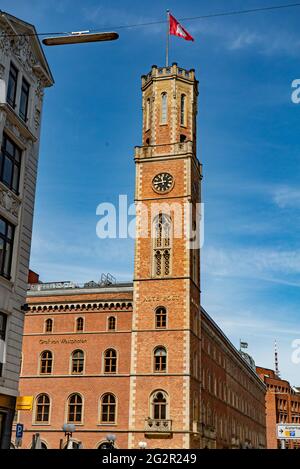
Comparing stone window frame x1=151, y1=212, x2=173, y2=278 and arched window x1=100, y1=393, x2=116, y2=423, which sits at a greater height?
stone window frame x1=151, y1=212, x2=173, y2=278

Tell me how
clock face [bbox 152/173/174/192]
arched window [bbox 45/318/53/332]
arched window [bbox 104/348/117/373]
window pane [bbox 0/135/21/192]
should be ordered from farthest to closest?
clock face [bbox 152/173/174/192], arched window [bbox 45/318/53/332], arched window [bbox 104/348/117/373], window pane [bbox 0/135/21/192]

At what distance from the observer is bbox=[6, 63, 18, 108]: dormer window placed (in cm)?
2600

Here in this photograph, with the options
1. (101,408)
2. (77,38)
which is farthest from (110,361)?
(77,38)

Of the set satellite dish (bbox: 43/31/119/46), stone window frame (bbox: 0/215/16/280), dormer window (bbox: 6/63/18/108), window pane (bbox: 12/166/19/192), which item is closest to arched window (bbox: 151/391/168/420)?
stone window frame (bbox: 0/215/16/280)

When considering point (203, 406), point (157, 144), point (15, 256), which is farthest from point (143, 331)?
point (15, 256)

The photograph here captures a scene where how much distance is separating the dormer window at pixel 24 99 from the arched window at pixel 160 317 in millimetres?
29541

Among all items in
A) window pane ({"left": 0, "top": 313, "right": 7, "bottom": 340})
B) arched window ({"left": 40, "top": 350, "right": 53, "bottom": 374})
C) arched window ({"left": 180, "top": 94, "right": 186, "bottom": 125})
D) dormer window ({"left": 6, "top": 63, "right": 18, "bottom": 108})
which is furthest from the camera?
arched window ({"left": 180, "top": 94, "right": 186, "bottom": 125})

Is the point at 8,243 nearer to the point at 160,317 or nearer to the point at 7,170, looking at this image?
the point at 7,170

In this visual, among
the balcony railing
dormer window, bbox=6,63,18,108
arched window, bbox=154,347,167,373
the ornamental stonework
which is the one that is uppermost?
dormer window, bbox=6,63,18,108

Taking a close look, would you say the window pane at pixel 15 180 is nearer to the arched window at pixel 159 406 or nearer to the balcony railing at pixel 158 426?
the arched window at pixel 159 406

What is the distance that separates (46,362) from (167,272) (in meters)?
13.9

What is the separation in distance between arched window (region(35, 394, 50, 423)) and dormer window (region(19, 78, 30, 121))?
112 ft

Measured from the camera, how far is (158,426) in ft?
165

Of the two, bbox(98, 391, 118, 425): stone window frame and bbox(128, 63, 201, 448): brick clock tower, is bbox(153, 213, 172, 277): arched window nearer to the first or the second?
bbox(128, 63, 201, 448): brick clock tower
